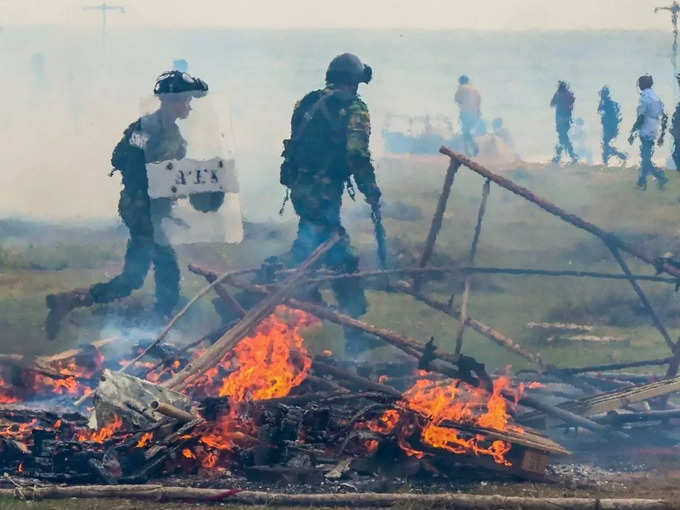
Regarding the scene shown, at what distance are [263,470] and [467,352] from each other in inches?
197

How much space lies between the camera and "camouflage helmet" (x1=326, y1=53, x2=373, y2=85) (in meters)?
10.6

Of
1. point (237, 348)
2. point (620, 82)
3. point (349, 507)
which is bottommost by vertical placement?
point (349, 507)

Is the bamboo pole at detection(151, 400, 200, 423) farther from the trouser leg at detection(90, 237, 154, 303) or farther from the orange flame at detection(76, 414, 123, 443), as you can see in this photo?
the trouser leg at detection(90, 237, 154, 303)

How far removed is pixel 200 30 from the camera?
97.2 feet

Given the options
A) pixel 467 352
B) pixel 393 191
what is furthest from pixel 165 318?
pixel 393 191

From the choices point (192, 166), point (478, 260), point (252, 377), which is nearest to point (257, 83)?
point (478, 260)

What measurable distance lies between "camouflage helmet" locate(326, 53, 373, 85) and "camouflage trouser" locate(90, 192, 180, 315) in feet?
8.15

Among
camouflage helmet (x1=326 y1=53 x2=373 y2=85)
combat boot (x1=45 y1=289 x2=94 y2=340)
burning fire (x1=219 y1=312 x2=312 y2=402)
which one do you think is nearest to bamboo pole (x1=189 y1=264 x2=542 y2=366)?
burning fire (x1=219 y1=312 x2=312 y2=402)

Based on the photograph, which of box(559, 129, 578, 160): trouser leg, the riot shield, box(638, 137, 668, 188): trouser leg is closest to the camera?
the riot shield

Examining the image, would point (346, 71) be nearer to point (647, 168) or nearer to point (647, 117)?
point (647, 117)

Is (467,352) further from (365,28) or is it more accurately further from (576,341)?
(365,28)

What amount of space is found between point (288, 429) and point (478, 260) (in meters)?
8.71

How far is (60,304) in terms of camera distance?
1036cm

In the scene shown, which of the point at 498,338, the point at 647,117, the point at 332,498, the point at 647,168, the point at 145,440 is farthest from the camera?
the point at 647,168
